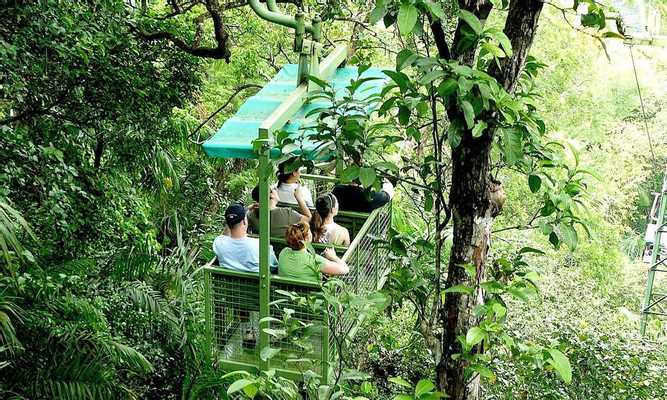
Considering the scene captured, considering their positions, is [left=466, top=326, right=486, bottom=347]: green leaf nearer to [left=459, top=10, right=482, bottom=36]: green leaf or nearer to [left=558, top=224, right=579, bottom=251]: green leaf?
[left=558, top=224, right=579, bottom=251]: green leaf

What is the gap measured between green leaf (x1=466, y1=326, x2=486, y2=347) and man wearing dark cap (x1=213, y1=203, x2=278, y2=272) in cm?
271

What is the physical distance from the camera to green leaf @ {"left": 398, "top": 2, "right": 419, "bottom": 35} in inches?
90.7

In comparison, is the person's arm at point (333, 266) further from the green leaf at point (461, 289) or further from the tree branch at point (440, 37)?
the tree branch at point (440, 37)

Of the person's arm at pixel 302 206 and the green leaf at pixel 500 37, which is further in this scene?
the person's arm at pixel 302 206

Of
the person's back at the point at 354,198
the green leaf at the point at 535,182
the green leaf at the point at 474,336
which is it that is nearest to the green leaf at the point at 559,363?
the green leaf at the point at 474,336

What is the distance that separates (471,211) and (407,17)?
817 millimetres

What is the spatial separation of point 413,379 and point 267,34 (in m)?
6.02

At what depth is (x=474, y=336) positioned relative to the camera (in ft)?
8.34

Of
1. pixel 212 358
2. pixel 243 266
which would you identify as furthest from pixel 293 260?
pixel 212 358

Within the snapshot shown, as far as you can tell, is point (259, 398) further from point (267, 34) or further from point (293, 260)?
point (267, 34)

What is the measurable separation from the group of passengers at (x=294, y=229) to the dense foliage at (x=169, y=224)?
57 cm

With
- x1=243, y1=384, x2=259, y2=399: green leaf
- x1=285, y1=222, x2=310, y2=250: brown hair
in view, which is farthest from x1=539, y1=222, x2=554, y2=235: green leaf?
x1=285, y1=222, x2=310, y2=250: brown hair

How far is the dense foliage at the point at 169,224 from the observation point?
108 inches

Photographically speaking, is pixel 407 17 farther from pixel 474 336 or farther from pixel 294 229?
pixel 294 229
